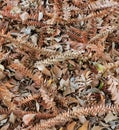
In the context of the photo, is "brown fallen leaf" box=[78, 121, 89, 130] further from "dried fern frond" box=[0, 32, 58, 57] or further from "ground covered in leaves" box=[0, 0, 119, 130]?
"dried fern frond" box=[0, 32, 58, 57]

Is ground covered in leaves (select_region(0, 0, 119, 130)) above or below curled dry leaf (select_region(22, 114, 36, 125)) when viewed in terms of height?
above

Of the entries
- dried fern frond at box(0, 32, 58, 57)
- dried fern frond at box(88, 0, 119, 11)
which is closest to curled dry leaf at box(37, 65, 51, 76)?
dried fern frond at box(0, 32, 58, 57)

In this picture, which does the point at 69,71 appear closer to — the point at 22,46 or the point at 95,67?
the point at 95,67

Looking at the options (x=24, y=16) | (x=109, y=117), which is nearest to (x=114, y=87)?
(x=109, y=117)

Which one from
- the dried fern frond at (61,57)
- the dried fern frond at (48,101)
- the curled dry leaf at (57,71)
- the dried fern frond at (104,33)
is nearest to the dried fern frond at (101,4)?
the dried fern frond at (104,33)

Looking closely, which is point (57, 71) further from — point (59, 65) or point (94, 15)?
point (94, 15)

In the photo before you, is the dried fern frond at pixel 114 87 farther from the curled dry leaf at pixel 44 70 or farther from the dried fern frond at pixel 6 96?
the dried fern frond at pixel 6 96

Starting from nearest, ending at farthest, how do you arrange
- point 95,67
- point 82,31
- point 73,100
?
point 73,100 < point 95,67 < point 82,31

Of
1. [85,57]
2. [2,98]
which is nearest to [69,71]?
[85,57]
